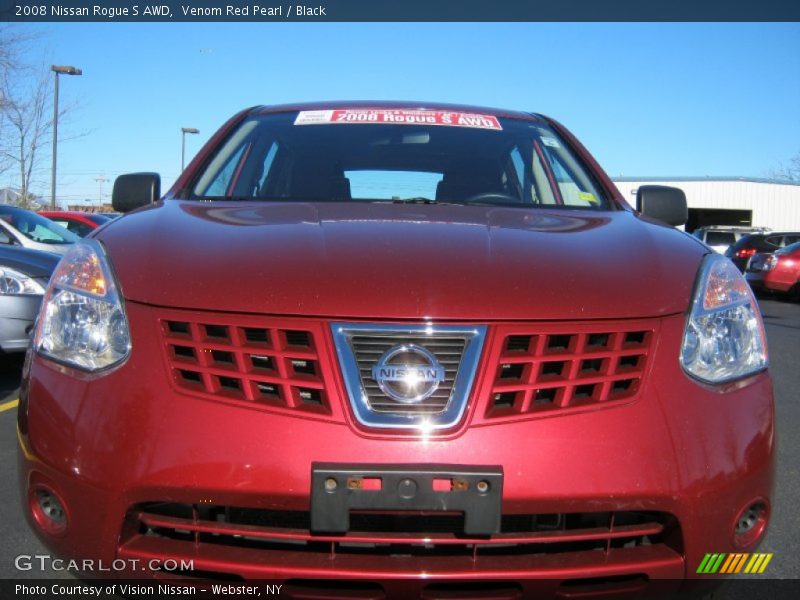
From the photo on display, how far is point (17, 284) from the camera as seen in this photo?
5.80m

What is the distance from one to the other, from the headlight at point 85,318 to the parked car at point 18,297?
12.6 feet

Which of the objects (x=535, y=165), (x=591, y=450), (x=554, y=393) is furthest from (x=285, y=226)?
(x=535, y=165)

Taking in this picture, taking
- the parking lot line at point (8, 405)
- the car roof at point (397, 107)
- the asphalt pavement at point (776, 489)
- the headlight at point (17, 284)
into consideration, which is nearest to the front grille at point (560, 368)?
the asphalt pavement at point (776, 489)

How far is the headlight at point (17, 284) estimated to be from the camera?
576 cm

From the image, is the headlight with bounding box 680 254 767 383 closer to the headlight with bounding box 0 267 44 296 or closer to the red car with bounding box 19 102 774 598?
the red car with bounding box 19 102 774 598

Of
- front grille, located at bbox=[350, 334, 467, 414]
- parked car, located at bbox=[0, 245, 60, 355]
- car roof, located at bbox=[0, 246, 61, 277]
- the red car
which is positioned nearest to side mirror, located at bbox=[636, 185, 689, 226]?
the red car

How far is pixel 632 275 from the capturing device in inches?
80.8

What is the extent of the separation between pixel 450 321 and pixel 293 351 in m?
0.36

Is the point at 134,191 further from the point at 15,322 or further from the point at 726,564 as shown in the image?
the point at 15,322

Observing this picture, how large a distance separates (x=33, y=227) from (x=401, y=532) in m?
9.97

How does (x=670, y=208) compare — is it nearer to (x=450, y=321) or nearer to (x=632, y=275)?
(x=632, y=275)

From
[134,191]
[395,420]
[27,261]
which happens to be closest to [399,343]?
[395,420]

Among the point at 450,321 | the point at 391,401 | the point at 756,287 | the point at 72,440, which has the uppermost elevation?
the point at 450,321

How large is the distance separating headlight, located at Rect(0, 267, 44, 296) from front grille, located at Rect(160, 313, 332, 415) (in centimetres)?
443
